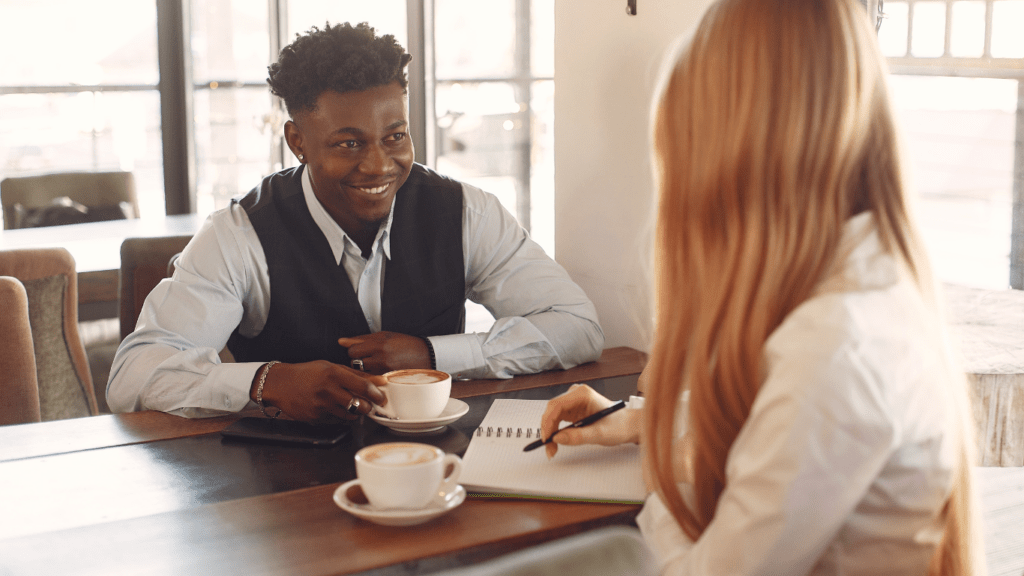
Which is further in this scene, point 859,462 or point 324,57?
point 324,57

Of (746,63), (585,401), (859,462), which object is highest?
(746,63)

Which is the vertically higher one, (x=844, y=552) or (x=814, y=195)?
(x=814, y=195)

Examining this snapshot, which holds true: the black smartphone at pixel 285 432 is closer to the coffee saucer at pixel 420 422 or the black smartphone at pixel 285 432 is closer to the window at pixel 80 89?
the coffee saucer at pixel 420 422

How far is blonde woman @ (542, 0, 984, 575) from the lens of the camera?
626mm

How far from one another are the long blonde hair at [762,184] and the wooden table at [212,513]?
0.25 metres

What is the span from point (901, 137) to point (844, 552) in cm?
35

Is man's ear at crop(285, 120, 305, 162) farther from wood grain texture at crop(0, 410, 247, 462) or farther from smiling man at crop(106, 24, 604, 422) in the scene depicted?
wood grain texture at crop(0, 410, 247, 462)

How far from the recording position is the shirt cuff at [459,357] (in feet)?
4.96

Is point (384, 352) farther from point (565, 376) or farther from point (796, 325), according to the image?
point (796, 325)

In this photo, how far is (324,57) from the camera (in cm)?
161

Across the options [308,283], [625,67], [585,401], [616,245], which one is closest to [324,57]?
[308,283]

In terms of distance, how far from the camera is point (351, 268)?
167 cm

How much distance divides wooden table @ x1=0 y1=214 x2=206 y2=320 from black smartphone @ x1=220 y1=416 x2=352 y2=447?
1.12 metres

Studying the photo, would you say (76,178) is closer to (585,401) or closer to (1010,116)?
(585,401)
